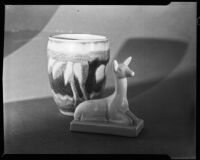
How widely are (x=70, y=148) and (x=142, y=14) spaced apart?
0.29 m

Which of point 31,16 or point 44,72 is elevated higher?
point 31,16

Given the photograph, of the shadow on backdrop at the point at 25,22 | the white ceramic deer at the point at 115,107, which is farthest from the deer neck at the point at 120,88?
the shadow on backdrop at the point at 25,22

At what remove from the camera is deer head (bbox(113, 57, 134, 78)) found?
37.9 inches

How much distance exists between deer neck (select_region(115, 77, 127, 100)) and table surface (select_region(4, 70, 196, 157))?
0.02m

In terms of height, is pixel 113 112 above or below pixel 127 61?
below

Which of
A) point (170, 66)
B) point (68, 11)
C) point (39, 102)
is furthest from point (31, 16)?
point (170, 66)

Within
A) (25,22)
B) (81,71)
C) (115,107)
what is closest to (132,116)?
(115,107)

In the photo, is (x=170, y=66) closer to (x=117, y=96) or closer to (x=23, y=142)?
(x=117, y=96)

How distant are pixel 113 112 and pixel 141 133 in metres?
0.07

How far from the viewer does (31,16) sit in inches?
38.2

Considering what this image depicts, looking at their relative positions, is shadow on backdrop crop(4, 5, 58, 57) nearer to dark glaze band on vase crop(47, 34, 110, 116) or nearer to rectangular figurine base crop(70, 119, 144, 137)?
dark glaze band on vase crop(47, 34, 110, 116)

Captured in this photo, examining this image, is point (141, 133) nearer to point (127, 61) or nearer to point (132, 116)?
point (132, 116)

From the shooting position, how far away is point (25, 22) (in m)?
0.97

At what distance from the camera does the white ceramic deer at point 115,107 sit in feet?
3.18
